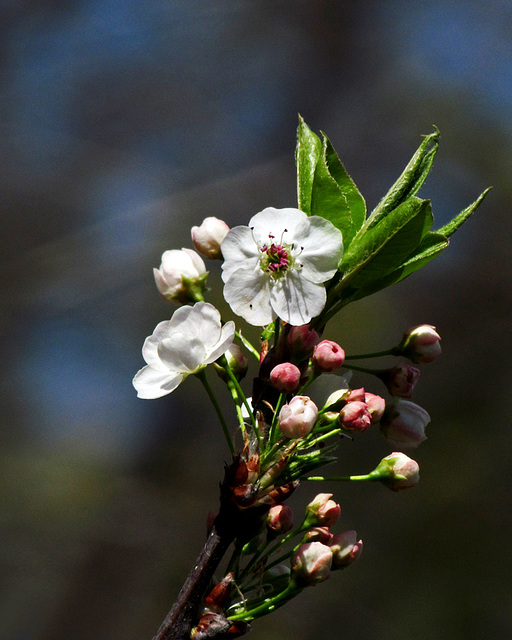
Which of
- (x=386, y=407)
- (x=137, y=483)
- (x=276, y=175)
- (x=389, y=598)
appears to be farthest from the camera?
(x=276, y=175)

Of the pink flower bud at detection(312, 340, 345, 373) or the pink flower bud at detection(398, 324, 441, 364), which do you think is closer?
the pink flower bud at detection(312, 340, 345, 373)

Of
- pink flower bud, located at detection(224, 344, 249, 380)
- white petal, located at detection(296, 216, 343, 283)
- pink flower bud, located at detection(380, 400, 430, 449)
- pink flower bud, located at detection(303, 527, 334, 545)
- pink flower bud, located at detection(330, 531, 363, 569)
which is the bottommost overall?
pink flower bud, located at detection(330, 531, 363, 569)

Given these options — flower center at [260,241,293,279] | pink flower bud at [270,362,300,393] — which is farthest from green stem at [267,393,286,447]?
flower center at [260,241,293,279]

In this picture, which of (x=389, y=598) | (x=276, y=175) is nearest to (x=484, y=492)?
(x=389, y=598)

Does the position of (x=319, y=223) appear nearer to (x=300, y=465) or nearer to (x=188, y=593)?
(x=300, y=465)

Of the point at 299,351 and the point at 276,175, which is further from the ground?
the point at 276,175

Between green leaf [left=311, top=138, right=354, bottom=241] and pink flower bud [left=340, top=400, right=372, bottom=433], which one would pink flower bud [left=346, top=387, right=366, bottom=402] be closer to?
pink flower bud [left=340, top=400, right=372, bottom=433]

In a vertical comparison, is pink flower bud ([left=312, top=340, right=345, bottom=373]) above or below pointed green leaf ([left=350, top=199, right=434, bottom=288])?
below
